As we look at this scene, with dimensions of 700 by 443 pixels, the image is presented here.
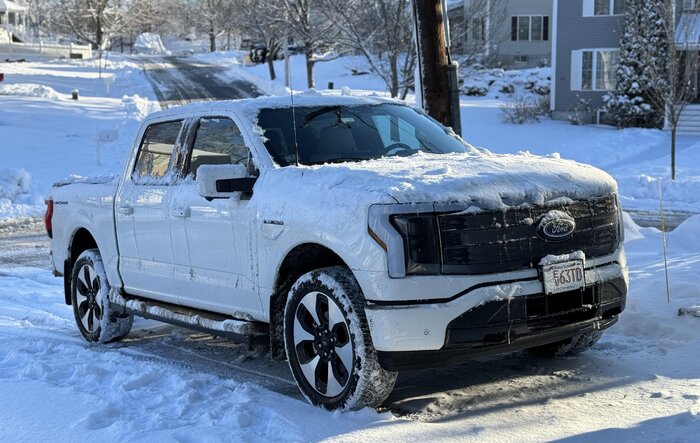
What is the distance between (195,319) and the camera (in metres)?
6.12

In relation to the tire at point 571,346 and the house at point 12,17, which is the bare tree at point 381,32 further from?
the house at point 12,17

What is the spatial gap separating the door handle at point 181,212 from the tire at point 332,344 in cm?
128

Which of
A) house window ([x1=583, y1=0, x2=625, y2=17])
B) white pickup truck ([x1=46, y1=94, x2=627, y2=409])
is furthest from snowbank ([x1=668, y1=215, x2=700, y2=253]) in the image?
house window ([x1=583, y1=0, x2=625, y2=17])

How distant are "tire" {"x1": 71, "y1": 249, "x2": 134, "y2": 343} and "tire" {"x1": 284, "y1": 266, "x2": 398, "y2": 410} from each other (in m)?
2.66

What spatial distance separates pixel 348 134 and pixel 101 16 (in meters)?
71.5

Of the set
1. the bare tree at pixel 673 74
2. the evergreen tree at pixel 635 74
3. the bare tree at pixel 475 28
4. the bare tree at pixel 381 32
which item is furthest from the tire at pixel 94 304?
the evergreen tree at pixel 635 74

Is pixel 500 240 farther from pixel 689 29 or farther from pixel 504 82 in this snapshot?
pixel 504 82

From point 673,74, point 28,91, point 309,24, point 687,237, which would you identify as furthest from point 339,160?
point 28,91

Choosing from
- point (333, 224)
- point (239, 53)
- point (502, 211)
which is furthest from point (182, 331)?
point (239, 53)

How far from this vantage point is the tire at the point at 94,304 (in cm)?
735

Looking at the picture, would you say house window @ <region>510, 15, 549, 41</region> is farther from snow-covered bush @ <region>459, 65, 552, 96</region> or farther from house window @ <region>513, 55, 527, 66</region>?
snow-covered bush @ <region>459, 65, 552, 96</region>

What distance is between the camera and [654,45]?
28016mm

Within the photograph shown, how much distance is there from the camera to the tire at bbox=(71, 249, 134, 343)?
7.35 meters

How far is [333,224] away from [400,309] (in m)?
0.62
